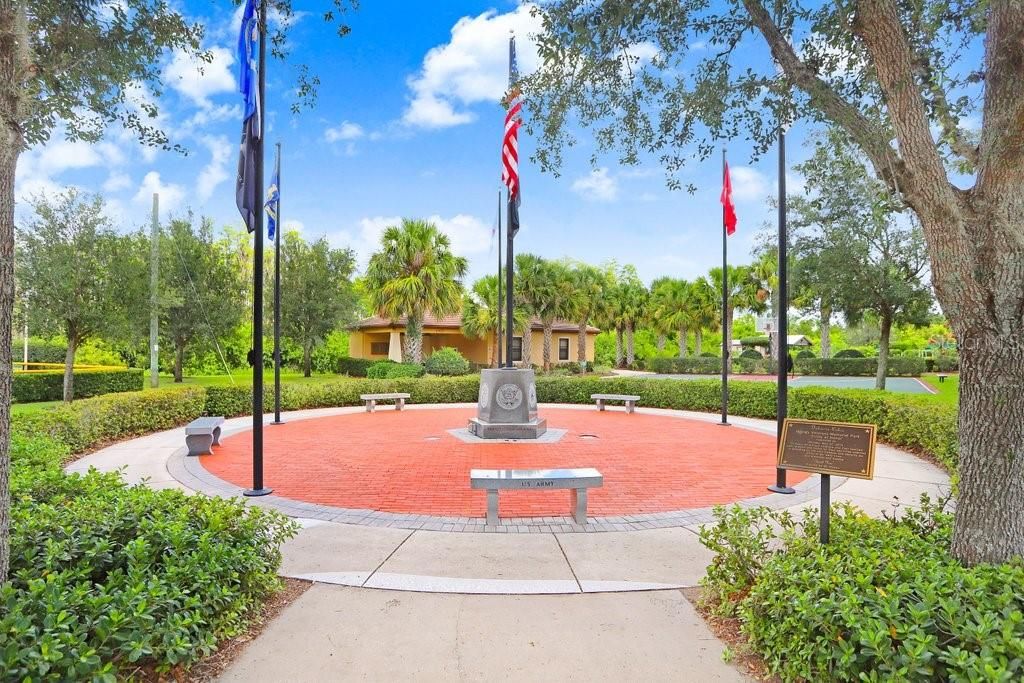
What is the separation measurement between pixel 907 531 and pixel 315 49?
693cm

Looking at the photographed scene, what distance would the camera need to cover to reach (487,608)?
3680 mm

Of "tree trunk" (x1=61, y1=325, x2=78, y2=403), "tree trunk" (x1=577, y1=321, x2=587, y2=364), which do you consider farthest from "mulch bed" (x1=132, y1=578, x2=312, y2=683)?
"tree trunk" (x1=577, y1=321, x2=587, y2=364)

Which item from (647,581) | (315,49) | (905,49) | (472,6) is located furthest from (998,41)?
(315,49)

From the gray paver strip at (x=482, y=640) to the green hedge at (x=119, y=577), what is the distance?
386mm

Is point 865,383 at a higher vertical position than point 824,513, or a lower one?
lower

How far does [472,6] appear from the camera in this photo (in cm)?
668

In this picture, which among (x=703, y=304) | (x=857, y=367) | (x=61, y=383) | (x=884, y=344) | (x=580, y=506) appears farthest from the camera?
(x=703, y=304)

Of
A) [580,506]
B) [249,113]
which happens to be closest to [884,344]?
[580,506]

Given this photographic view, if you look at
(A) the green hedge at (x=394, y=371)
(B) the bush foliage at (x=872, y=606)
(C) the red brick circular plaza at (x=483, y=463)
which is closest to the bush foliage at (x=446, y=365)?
(A) the green hedge at (x=394, y=371)

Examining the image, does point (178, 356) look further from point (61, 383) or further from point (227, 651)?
point (227, 651)

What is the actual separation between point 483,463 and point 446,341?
2710cm

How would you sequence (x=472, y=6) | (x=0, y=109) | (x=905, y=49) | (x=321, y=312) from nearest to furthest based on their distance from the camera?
1. (x=0, y=109)
2. (x=905, y=49)
3. (x=472, y=6)
4. (x=321, y=312)

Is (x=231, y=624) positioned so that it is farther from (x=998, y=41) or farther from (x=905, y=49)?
(x=998, y=41)

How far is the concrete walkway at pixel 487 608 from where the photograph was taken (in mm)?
2982
